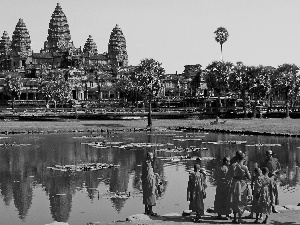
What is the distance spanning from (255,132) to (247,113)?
53382 mm

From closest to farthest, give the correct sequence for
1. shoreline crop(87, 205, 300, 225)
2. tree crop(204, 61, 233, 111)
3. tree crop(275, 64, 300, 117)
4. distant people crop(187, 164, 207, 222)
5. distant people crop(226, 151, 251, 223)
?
distant people crop(226, 151, 251, 223), shoreline crop(87, 205, 300, 225), distant people crop(187, 164, 207, 222), tree crop(275, 64, 300, 117), tree crop(204, 61, 233, 111)

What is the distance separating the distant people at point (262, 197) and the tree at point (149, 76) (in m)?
89.9

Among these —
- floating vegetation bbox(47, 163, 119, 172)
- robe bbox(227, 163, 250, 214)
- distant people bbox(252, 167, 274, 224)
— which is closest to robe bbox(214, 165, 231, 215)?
robe bbox(227, 163, 250, 214)

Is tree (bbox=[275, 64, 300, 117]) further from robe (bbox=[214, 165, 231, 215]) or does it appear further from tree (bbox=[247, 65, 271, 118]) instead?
robe (bbox=[214, 165, 231, 215])

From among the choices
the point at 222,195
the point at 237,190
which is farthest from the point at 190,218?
the point at 237,190

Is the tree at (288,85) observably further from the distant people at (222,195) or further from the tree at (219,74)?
the distant people at (222,195)

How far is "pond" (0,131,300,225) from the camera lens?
29.1m

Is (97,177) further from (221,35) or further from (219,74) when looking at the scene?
(221,35)

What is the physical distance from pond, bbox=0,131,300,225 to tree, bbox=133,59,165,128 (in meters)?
48.7

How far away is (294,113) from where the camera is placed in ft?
444

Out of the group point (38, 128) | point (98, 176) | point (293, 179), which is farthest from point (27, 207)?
point (38, 128)

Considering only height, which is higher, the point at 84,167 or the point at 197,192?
the point at 197,192

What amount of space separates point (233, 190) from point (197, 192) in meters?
1.44

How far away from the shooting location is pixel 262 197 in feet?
79.2
